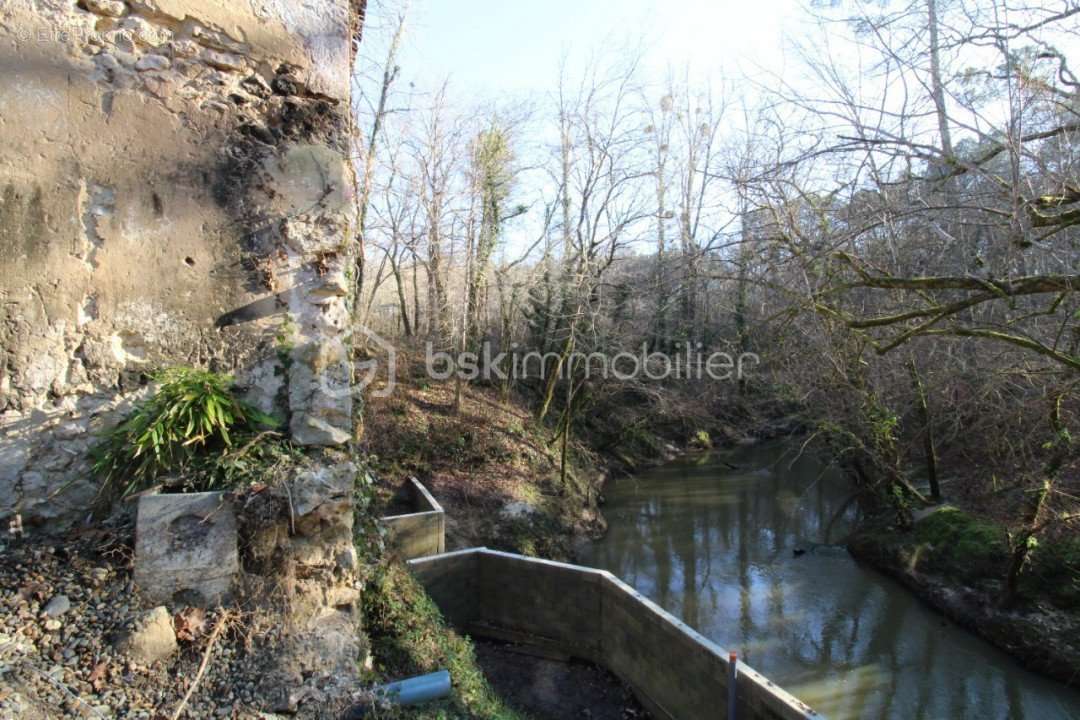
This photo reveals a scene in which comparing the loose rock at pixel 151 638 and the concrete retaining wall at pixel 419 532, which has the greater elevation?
the loose rock at pixel 151 638

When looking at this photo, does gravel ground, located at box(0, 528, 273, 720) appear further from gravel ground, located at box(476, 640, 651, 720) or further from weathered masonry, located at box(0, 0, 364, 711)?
gravel ground, located at box(476, 640, 651, 720)

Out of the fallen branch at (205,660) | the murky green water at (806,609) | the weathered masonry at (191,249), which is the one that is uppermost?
the weathered masonry at (191,249)

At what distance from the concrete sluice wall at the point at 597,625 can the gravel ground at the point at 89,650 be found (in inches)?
158

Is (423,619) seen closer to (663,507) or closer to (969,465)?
(663,507)

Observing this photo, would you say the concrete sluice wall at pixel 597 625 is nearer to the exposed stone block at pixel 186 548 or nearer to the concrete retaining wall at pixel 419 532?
the concrete retaining wall at pixel 419 532

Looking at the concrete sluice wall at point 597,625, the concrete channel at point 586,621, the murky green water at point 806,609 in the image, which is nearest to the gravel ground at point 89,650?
the concrete channel at point 586,621

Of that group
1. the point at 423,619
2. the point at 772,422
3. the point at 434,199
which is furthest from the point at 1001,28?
the point at 772,422

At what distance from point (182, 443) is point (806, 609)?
9.09 meters

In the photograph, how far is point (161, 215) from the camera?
343 centimetres

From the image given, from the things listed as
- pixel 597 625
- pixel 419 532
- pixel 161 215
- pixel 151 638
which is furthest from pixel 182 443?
pixel 419 532

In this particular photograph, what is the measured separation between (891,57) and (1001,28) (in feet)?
2.50

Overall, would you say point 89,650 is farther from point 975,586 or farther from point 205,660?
point 975,586

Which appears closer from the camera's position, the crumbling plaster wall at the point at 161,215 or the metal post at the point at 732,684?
the crumbling plaster wall at the point at 161,215

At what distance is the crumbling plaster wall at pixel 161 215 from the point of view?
312cm
